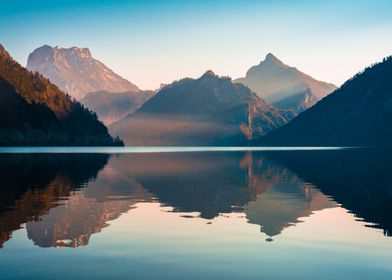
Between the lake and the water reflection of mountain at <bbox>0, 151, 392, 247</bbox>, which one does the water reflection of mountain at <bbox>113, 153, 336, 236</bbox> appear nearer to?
the water reflection of mountain at <bbox>0, 151, 392, 247</bbox>

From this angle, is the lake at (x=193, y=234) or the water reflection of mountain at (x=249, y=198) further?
the water reflection of mountain at (x=249, y=198)

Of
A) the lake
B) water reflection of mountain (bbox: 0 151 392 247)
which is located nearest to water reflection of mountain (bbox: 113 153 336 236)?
water reflection of mountain (bbox: 0 151 392 247)

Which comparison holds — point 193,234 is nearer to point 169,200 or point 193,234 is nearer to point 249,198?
point 169,200

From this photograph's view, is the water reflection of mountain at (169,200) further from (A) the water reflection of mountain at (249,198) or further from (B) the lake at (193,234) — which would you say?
(B) the lake at (193,234)

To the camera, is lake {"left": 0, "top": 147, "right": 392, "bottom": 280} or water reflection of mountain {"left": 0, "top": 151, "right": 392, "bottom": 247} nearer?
lake {"left": 0, "top": 147, "right": 392, "bottom": 280}

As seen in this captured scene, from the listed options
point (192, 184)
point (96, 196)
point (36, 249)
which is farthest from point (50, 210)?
point (192, 184)

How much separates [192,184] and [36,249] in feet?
164

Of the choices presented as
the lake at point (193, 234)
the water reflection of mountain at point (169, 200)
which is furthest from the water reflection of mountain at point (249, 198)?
the lake at point (193, 234)

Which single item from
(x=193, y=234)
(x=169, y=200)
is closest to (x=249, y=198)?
(x=169, y=200)

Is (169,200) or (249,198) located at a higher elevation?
(249,198)

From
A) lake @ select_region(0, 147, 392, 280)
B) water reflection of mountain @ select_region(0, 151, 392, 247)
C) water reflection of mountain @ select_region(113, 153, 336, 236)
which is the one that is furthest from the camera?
water reflection of mountain @ select_region(113, 153, 336, 236)

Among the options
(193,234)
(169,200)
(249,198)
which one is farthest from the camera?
(249,198)

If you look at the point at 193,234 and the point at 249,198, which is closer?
the point at 193,234

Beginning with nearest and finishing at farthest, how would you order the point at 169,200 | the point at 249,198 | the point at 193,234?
the point at 193,234
the point at 169,200
the point at 249,198
